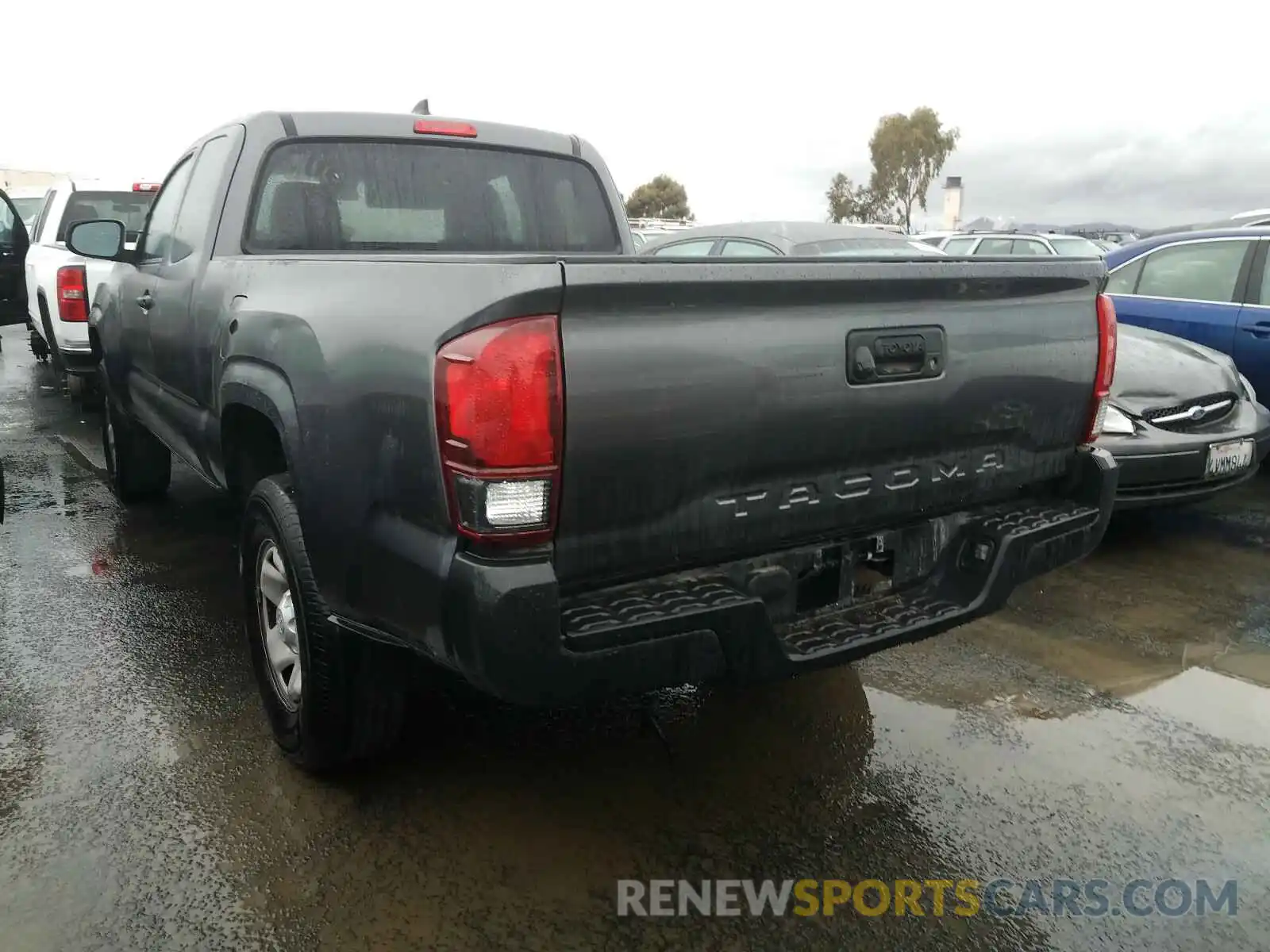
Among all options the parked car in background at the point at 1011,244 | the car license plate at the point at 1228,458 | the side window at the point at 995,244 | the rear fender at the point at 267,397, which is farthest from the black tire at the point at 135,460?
the side window at the point at 995,244

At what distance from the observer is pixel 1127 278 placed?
7.38m

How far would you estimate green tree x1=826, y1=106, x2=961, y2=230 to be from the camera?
58.6 m

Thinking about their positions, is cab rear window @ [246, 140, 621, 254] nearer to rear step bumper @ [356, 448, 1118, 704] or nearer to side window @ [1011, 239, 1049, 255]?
rear step bumper @ [356, 448, 1118, 704]

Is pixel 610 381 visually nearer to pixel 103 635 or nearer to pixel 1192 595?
pixel 103 635

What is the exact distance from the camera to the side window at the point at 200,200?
373 cm

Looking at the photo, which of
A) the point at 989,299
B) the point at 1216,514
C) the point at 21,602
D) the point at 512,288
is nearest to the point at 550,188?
the point at 989,299

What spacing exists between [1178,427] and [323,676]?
4.36 m

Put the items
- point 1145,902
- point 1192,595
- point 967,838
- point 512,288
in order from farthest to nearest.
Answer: point 1192,595
point 967,838
point 1145,902
point 512,288

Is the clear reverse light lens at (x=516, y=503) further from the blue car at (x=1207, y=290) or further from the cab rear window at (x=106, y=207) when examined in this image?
the cab rear window at (x=106, y=207)

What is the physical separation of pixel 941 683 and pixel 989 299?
1535 millimetres

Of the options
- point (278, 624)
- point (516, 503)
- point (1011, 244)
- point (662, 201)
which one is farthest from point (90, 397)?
point (662, 201)

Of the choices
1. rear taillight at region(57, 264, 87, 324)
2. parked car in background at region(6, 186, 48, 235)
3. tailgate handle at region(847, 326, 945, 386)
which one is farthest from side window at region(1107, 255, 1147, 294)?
parked car in background at region(6, 186, 48, 235)

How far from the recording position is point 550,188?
4223 millimetres

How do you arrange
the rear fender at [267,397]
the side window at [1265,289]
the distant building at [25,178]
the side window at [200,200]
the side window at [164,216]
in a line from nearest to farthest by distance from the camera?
the rear fender at [267,397] < the side window at [200,200] < the side window at [164,216] < the side window at [1265,289] < the distant building at [25,178]
